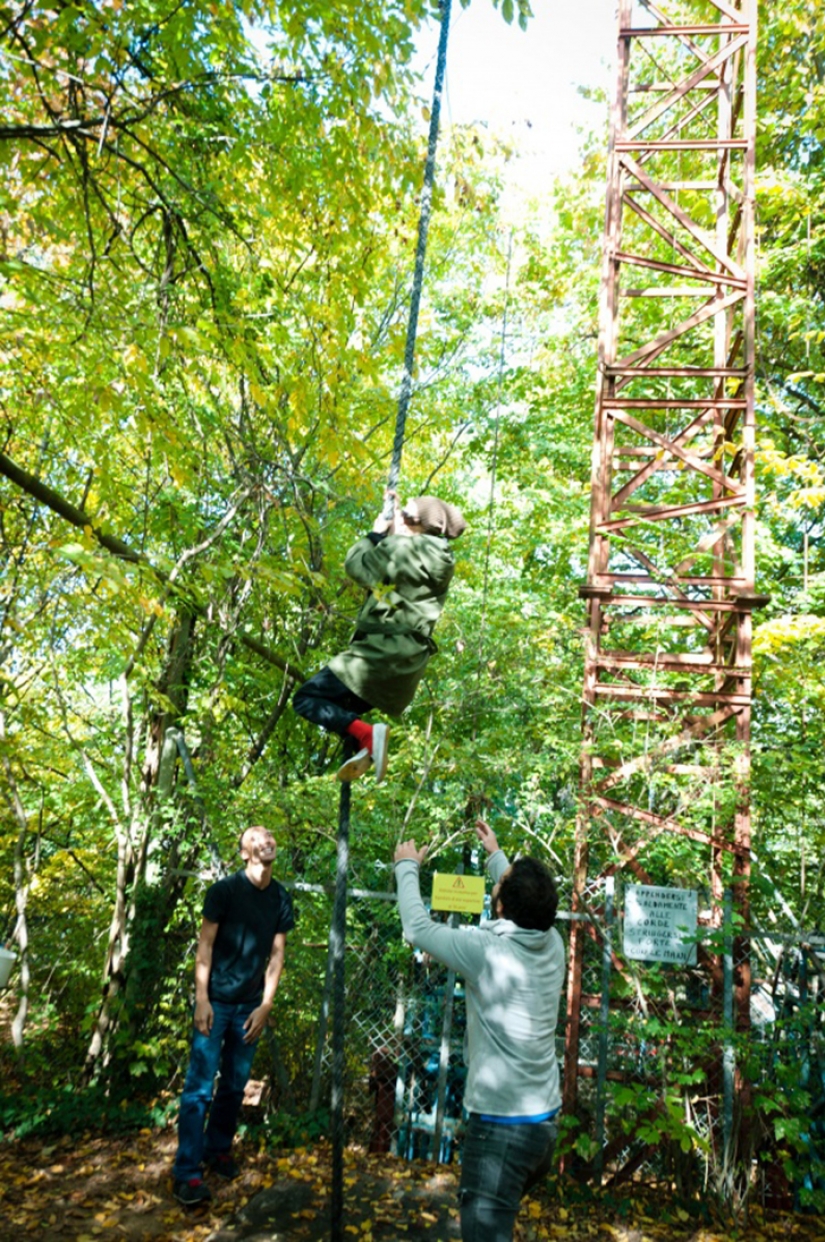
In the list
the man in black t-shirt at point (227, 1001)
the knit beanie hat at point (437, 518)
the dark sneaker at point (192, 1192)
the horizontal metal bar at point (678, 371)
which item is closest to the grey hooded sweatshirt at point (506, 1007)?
the knit beanie hat at point (437, 518)

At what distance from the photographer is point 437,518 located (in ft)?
11.5

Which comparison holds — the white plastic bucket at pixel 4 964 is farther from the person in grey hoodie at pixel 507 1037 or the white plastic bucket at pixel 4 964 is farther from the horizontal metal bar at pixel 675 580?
the horizontal metal bar at pixel 675 580

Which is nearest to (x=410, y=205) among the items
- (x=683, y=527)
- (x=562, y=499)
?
(x=683, y=527)

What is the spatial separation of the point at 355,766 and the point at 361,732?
0.66 feet

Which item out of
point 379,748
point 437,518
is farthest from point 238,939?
point 437,518

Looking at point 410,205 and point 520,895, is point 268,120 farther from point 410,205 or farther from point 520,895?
point 520,895

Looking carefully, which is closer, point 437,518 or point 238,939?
point 437,518

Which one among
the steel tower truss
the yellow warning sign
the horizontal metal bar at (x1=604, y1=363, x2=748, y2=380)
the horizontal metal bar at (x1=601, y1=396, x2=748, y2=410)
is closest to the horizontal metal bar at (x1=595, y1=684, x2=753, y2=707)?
the steel tower truss

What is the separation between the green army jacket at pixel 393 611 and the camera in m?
3.30

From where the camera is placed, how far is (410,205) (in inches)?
298

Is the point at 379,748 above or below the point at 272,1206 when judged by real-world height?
above

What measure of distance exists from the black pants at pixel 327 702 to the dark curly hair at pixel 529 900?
1147 mm

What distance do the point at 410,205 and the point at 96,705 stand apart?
519cm

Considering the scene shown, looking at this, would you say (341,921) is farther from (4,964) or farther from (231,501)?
(231,501)
